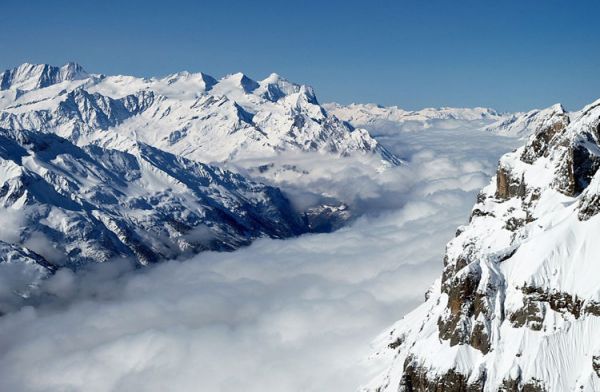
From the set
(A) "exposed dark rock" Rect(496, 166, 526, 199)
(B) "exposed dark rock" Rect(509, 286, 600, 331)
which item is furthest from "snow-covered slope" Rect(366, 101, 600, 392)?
(A) "exposed dark rock" Rect(496, 166, 526, 199)

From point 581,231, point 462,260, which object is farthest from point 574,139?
point 462,260

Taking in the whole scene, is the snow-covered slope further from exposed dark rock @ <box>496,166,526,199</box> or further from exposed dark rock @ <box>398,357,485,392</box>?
exposed dark rock @ <box>496,166,526,199</box>

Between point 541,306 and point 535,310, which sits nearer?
point 541,306

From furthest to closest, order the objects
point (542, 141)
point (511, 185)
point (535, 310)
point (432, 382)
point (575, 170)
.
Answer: point (511, 185) → point (542, 141) → point (575, 170) → point (432, 382) → point (535, 310)

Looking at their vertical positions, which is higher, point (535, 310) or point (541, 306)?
point (541, 306)

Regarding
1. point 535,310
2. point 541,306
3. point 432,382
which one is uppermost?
point 541,306

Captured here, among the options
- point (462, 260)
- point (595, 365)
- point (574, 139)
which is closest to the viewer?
point (595, 365)

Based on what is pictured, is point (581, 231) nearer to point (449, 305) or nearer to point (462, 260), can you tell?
point (449, 305)

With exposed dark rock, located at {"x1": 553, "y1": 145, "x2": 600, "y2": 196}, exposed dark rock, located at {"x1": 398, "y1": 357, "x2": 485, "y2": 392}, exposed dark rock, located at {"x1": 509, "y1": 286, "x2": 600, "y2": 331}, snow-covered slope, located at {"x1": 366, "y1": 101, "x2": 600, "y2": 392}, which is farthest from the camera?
exposed dark rock, located at {"x1": 553, "y1": 145, "x2": 600, "y2": 196}

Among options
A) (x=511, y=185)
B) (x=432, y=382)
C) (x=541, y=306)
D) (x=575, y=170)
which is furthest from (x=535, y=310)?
(x=511, y=185)

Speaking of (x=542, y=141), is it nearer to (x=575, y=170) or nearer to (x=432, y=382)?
(x=575, y=170)

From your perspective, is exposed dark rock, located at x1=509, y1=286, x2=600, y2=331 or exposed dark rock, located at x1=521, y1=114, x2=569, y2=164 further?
exposed dark rock, located at x1=521, y1=114, x2=569, y2=164
